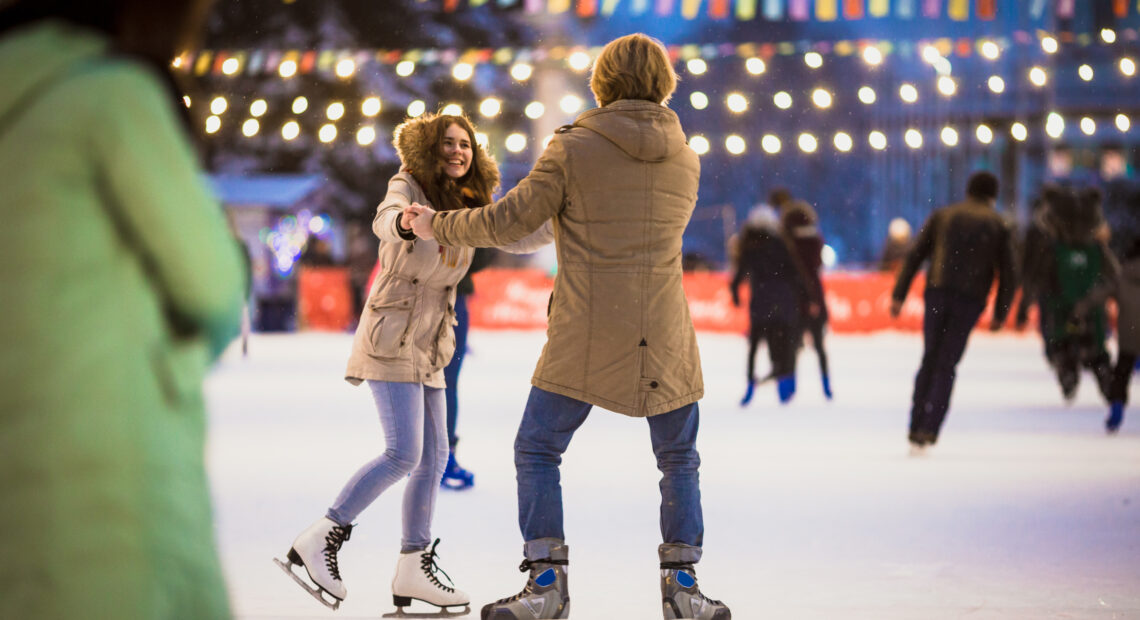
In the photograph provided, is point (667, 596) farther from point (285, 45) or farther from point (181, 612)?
point (285, 45)

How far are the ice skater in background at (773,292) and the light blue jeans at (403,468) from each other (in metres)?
6.42

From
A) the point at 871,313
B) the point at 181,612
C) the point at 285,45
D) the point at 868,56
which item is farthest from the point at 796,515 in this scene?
the point at 285,45

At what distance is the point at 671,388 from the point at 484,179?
0.98 meters

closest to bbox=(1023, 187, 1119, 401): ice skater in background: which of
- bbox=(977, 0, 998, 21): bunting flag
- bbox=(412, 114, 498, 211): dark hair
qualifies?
bbox=(977, 0, 998, 21): bunting flag

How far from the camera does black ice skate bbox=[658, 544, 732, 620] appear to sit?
3854mm

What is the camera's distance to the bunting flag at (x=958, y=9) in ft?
32.7

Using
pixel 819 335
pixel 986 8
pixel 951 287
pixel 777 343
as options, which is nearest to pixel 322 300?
pixel 819 335

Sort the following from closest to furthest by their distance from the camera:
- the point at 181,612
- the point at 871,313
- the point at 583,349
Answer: the point at 181,612 < the point at 583,349 < the point at 871,313

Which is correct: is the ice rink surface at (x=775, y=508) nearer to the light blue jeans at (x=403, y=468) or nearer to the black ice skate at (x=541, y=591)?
the black ice skate at (x=541, y=591)

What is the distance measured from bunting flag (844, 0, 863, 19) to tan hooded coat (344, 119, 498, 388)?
21.2ft

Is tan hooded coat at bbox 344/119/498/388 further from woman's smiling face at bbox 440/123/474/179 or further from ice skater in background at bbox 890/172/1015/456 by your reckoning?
ice skater in background at bbox 890/172/1015/456

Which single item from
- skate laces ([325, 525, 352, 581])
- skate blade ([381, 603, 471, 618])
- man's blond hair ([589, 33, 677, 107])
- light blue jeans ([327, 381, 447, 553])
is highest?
man's blond hair ([589, 33, 677, 107])

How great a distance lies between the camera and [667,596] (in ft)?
12.8

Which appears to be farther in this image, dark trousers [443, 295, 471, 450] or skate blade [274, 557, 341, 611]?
dark trousers [443, 295, 471, 450]
